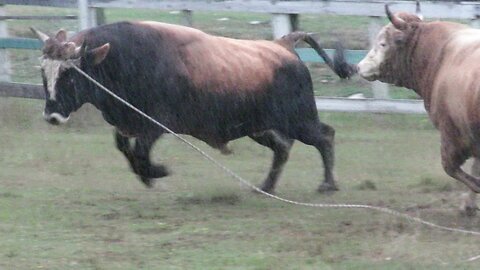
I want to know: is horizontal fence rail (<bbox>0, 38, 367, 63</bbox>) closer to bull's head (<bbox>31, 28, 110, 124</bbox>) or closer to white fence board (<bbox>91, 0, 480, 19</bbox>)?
white fence board (<bbox>91, 0, 480, 19</bbox>)

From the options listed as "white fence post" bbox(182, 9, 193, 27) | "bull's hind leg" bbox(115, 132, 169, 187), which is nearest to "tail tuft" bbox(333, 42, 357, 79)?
"bull's hind leg" bbox(115, 132, 169, 187)

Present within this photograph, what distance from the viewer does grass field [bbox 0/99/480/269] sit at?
7.24 m

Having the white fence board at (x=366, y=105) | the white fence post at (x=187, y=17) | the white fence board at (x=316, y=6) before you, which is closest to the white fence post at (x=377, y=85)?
the white fence board at (x=316, y=6)

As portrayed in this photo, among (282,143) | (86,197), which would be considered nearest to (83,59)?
(86,197)

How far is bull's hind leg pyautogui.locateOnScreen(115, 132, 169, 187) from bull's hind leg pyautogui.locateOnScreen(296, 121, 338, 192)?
4.26 feet

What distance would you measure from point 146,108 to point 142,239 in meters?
1.82

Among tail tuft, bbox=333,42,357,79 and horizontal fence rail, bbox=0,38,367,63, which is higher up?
tail tuft, bbox=333,42,357,79

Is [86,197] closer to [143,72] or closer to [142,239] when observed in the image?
[143,72]

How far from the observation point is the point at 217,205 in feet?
30.6

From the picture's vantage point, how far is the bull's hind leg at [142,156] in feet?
30.4

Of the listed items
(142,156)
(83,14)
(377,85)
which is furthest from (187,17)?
(142,156)

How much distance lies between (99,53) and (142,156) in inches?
33.9

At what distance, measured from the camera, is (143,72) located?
9.32 m

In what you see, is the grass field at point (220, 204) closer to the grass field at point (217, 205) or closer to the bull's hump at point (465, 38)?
the grass field at point (217, 205)
